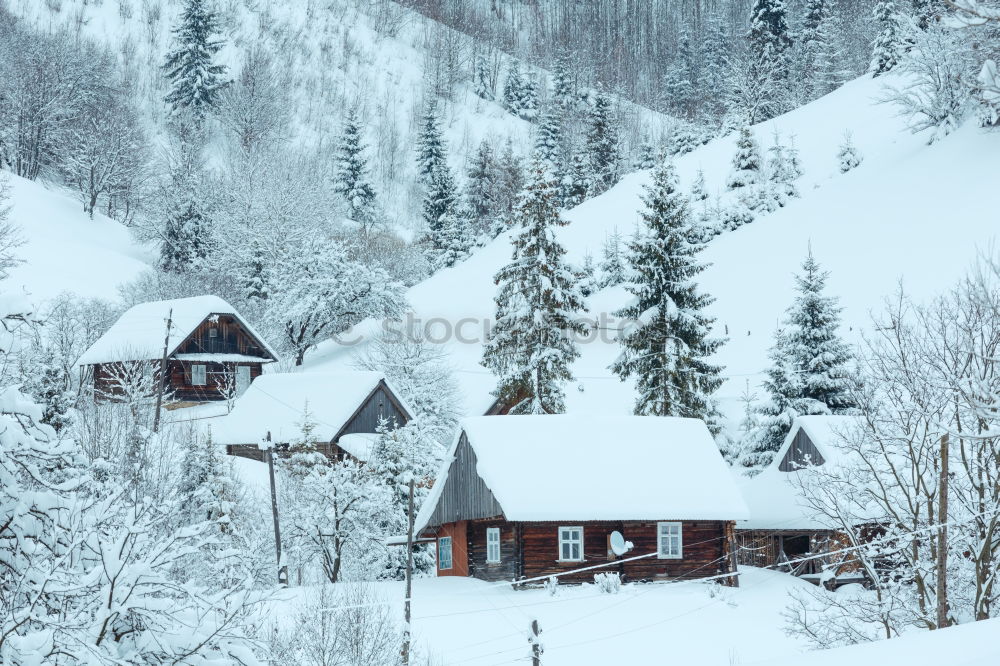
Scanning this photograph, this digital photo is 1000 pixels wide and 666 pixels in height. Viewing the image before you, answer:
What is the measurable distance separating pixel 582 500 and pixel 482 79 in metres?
108

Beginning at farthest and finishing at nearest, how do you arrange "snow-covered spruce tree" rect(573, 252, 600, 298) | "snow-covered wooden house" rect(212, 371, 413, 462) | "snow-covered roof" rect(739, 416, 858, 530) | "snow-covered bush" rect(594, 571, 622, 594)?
"snow-covered spruce tree" rect(573, 252, 600, 298) → "snow-covered wooden house" rect(212, 371, 413, 462) → "snow-covered roof" rect(739, 416, 858, 530) → "snow-covered bush" rect(594, 571, 622, 594)

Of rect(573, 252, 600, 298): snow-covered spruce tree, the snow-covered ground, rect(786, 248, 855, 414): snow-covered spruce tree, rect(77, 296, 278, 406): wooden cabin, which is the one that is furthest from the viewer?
rect(573, 252, 600, 298): snow-covered spruce tree

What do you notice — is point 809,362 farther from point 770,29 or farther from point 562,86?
point 562,86

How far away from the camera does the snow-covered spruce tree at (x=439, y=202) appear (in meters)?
91.8

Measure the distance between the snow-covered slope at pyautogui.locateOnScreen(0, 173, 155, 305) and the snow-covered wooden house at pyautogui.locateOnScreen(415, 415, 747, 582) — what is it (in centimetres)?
3741

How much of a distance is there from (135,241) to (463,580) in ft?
186

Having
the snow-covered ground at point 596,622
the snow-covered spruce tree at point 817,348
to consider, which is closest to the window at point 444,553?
the snow-covered ground at point 596,622

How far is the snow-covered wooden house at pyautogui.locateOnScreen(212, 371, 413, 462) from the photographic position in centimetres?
5131

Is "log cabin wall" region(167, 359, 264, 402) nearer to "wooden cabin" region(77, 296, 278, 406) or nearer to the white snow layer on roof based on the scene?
"wooden cabin" region(77, 296, 278, 406)

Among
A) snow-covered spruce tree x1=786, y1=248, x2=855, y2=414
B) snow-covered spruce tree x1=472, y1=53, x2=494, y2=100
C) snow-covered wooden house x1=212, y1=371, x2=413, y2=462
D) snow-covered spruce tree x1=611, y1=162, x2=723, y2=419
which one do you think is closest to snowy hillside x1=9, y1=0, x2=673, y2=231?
snow-covered spruce tree x1=472, y1=53, x2=494, y2=100

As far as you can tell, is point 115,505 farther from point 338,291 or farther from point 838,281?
point 338,291

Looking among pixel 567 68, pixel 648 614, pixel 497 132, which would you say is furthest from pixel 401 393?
pixel 567 68

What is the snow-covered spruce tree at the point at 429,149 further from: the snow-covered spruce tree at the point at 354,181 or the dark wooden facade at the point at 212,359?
the dark wooden facade at the point at 212,359

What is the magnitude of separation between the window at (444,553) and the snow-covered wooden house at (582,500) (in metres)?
0.34
